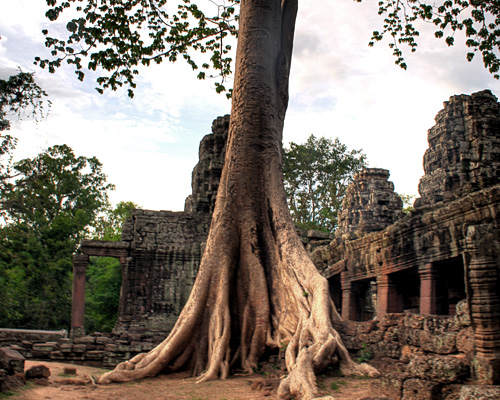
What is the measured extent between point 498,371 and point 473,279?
0.66m

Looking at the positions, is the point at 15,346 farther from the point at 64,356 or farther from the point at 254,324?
the point at 254,324

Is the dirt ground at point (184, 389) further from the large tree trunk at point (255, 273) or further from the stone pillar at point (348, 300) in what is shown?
the stone pillar at point (348, 300)

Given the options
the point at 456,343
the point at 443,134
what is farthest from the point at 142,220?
the point at 456,343

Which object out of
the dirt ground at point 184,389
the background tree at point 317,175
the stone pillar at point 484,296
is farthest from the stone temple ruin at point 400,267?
the background tree at point 317,175

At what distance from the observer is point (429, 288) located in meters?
7.45

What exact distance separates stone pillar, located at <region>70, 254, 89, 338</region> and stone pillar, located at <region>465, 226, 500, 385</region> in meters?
10.5

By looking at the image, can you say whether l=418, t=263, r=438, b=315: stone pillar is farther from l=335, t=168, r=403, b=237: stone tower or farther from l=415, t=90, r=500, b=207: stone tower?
l=335, t=168, r=403, b=237: stone tower

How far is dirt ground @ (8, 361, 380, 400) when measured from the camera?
4422 mm

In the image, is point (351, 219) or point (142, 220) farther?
point (351, 219)

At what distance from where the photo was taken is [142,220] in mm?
12711

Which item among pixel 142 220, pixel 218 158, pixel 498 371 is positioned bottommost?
pixel 498 371

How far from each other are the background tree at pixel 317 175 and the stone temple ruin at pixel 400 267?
7.48m

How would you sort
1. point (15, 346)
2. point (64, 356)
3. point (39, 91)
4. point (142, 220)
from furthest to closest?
1. point (142, 220)
2. point (64, 356)
3. point (15, 346)
4. point (39, 91)

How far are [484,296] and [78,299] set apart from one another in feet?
35.9
